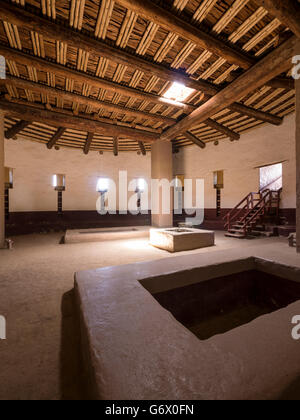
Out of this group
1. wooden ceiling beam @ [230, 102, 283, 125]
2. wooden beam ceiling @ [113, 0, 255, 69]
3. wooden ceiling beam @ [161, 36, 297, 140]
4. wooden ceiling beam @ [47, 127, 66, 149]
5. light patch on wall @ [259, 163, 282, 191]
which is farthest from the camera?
light patch on wall @ [259, 163, 282, 191]

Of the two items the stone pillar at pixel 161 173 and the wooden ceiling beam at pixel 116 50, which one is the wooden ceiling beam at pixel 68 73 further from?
the stone pillar at pixel 161 173

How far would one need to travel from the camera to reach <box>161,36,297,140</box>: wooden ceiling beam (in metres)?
4.56

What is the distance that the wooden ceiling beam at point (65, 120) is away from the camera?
6.99 metres

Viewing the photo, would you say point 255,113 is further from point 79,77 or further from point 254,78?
point 79,77

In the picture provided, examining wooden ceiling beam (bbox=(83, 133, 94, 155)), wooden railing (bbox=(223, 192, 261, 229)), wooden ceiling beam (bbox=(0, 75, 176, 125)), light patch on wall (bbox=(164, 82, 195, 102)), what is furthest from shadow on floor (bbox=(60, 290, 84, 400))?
wooden ceiling beam (bbox=(83, 133, 94, 155))

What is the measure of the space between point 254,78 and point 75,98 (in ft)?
18.7

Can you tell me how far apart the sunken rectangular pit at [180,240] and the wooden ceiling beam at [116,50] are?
196 inches

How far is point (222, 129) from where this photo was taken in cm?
978

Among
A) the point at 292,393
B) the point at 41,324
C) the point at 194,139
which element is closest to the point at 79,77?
the point at 41,324

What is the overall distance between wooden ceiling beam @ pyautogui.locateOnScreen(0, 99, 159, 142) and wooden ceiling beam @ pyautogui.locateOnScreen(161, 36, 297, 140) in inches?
123

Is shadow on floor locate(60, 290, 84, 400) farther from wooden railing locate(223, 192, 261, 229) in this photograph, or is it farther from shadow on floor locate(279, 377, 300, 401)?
wooden railing locate(223, 192, 261, 229)

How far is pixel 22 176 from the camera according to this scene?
432 inches

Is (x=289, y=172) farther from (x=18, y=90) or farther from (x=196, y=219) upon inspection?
(x=18, y=90)

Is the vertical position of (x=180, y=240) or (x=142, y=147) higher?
(x=142, y=147)
